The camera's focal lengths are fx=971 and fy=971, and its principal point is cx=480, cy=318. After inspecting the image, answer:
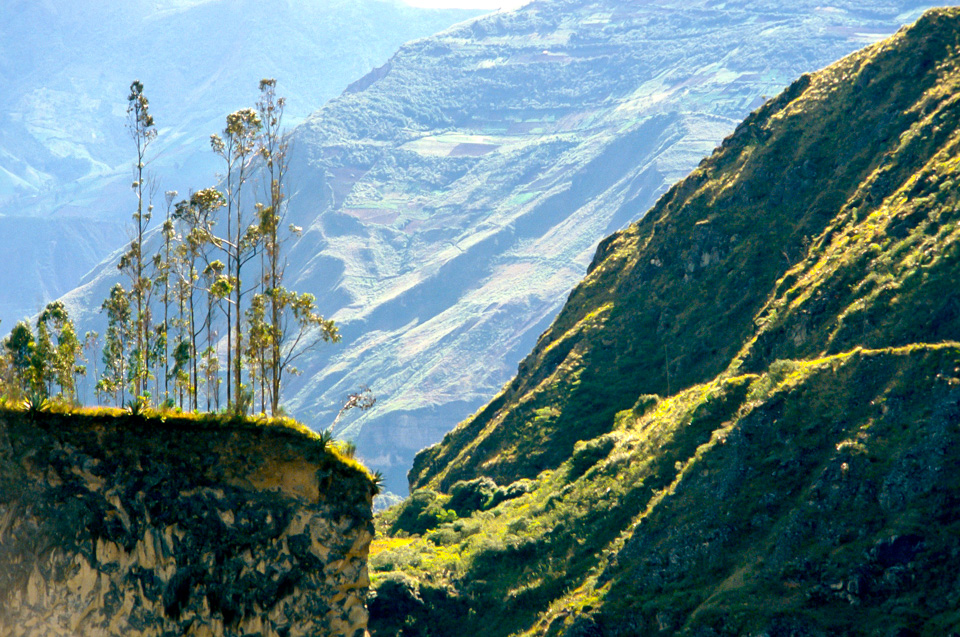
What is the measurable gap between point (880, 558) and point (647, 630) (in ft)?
36.2

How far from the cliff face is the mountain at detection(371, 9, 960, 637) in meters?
17.1

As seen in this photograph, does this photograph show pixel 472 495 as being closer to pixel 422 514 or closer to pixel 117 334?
pixel 422 514

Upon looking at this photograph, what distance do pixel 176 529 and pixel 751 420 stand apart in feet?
101

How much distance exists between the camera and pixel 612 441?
63.8 m

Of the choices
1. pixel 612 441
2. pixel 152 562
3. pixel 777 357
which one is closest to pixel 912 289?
pixel 777 357

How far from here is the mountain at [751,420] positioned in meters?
43.1

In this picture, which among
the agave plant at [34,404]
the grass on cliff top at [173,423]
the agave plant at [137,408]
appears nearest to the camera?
the agave plant at [34,404]

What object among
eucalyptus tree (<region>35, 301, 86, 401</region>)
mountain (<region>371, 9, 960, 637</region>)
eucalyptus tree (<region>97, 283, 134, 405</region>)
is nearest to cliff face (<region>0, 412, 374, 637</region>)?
mountain (<region>371, 9, 960, 637</region>)

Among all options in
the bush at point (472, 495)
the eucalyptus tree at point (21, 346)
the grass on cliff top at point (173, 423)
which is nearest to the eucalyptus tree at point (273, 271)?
the eucalyptus tree at point (21, 346)

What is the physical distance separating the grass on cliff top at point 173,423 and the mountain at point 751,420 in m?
18.6

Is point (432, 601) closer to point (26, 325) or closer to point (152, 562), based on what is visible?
point (152, 562)

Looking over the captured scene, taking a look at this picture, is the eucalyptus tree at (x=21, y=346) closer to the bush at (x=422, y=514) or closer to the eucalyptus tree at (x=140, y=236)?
the eucalyptus tree at (x=140, y=236)

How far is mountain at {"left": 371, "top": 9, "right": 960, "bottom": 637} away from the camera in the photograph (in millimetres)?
43094

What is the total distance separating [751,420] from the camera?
5188 centimetres
